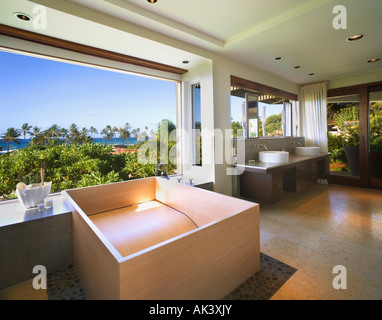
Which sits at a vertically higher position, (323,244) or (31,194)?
(31,194)

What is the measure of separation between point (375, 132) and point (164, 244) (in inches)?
205

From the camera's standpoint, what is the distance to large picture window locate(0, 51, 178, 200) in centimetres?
244

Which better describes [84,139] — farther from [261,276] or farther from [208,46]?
[261,276]

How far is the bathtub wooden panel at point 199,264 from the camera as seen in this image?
3.13 feet

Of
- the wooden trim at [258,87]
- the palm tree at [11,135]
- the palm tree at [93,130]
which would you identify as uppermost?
the wooden trim at [258,87]

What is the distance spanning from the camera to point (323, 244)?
214 centimetres

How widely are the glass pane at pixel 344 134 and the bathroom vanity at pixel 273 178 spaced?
3.99 ft

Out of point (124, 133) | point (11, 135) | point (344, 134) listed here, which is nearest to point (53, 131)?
point (11, 135)

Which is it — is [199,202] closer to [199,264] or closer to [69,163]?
[199,264]

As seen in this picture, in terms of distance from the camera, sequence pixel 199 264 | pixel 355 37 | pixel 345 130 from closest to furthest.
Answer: pixel 199 264 < pixel 355 37 < pixel 345 130

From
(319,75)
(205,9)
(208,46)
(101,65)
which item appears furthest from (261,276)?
(319,75)
